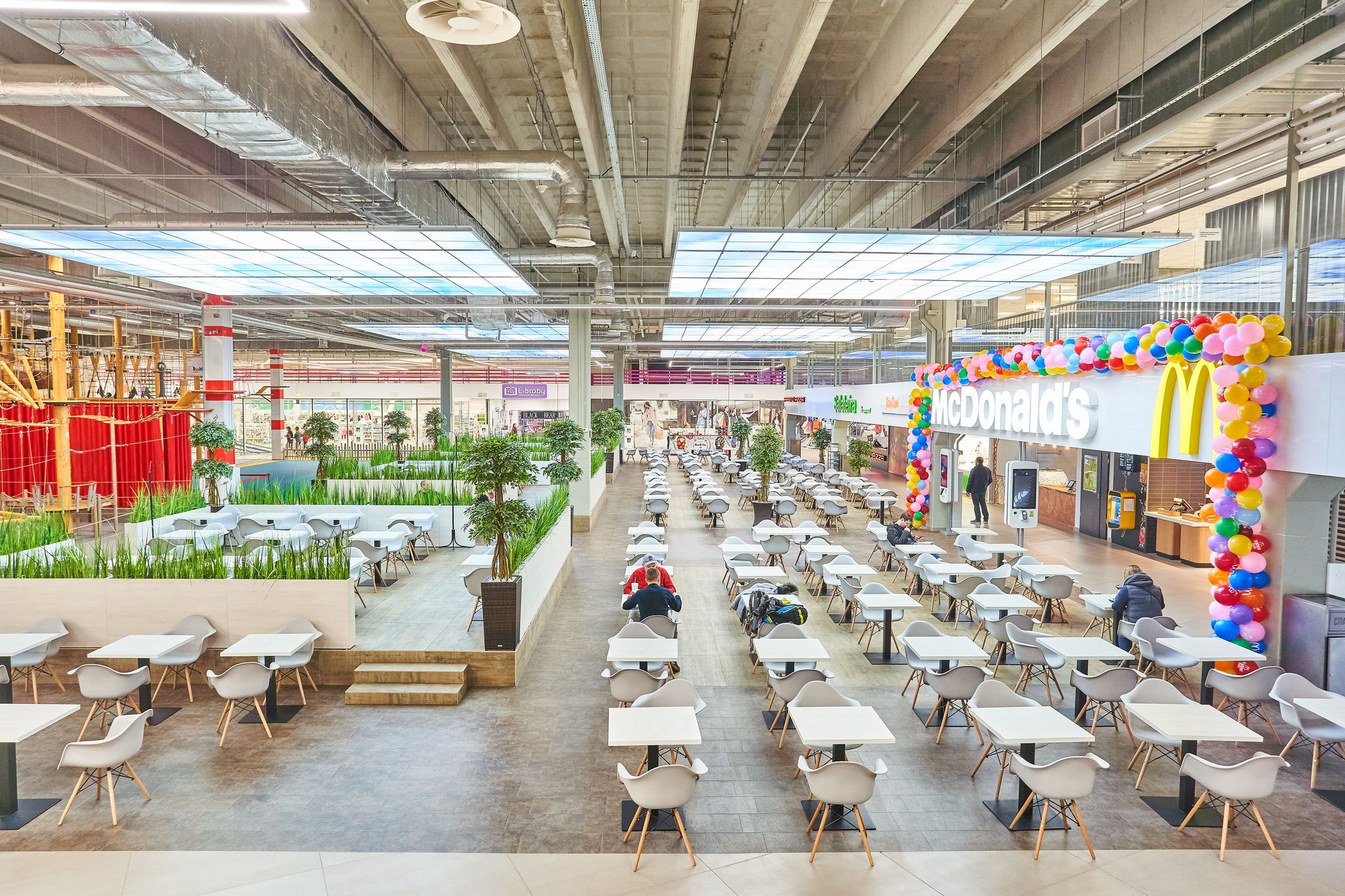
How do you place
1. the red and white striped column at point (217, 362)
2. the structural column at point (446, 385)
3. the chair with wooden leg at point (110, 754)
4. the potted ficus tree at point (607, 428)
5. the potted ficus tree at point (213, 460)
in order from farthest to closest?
the structural column at point (446, 385) → the potted ficus tree at point (607, 428) → the red and white striped column at point (217, 362) → the potted ficus tree at point (213, 460) → the chair with wooden leg at point (110, 754)

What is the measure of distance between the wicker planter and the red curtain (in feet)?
36.2

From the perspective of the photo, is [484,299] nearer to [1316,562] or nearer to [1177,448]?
[1177,448]

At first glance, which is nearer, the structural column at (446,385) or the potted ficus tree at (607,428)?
the potted ficus tree at (607,428)

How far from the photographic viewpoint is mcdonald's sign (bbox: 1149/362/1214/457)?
20.9 ft

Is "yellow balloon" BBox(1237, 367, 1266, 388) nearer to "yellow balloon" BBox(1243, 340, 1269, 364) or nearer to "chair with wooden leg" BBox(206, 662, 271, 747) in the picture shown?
"yellow balloon" BBox(1243, 340, 1269, 364)

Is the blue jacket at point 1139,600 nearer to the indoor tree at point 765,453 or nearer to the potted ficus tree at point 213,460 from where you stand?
the indoor tree at point 765,453

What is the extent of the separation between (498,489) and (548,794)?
3.42 meters

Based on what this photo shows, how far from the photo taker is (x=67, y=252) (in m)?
8.12

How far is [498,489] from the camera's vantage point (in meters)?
7.55

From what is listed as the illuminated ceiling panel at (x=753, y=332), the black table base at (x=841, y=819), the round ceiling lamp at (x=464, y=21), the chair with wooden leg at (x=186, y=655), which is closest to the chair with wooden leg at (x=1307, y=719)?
the black table base at (x=841, y=819)

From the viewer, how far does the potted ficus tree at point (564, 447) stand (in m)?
12.6

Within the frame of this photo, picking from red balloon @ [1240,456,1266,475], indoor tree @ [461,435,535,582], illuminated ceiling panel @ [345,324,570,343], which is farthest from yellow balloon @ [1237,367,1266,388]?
illuminated ceiling panel @ [345,324,570,343]

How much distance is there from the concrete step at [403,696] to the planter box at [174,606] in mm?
652

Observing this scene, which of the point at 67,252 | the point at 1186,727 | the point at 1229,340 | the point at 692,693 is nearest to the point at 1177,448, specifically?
the point at 1229,340
